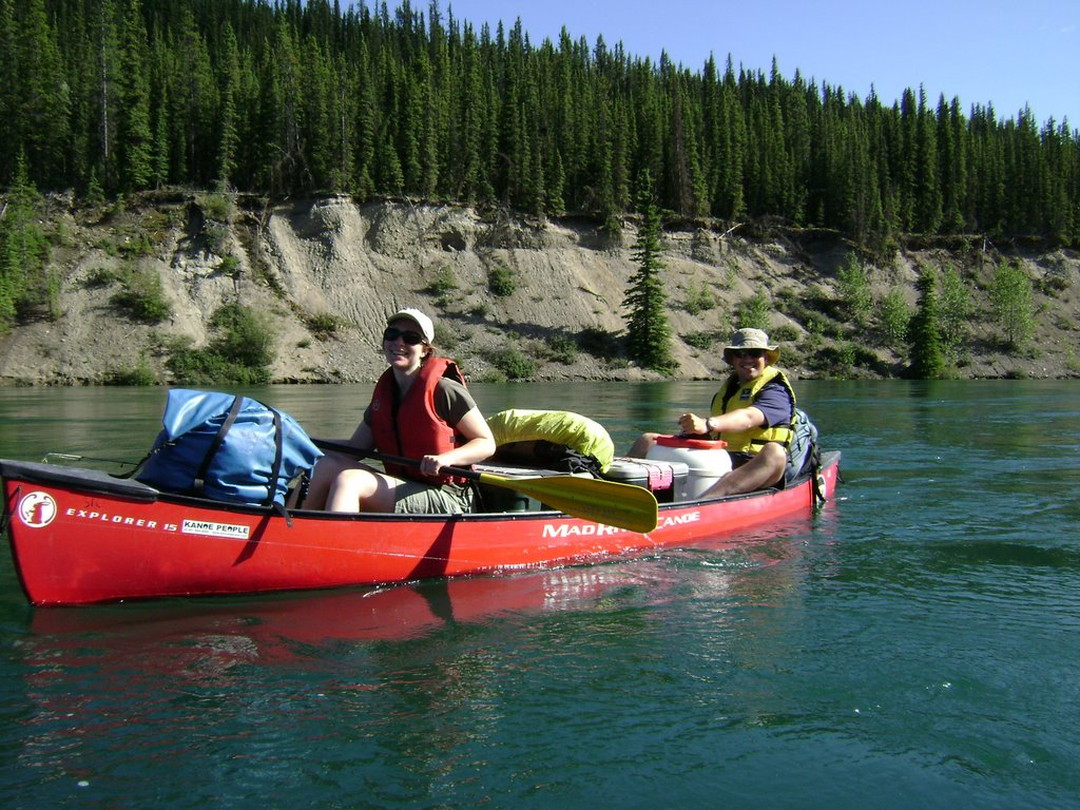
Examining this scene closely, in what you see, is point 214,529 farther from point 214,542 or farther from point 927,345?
point 927,345

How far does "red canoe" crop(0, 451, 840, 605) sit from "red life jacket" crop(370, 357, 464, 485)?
53 cm

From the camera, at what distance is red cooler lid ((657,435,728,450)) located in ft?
32.1

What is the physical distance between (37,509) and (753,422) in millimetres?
6694

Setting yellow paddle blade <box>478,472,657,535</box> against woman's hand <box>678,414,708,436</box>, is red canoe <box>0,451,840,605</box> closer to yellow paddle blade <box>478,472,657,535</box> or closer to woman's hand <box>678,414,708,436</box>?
yellow paddle blade <box>478,472,657,535</box>

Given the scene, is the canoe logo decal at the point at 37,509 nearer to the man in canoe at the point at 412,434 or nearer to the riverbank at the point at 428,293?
the man in canoe at the point at 412,434

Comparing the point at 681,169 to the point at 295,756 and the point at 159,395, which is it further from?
the point at 295,756

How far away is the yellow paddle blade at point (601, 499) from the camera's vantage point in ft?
25.6

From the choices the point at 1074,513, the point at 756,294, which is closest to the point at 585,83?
the point at 756,294

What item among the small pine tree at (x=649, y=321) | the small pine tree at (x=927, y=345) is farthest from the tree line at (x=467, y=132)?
the small pine tree at (x=927, y=345)

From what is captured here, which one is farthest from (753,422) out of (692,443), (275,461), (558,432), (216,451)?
(216,451)

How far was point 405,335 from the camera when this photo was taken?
7.02 meters

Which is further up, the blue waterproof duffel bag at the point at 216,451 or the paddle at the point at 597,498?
the blue waterproof duffel bag at the point at 216,451

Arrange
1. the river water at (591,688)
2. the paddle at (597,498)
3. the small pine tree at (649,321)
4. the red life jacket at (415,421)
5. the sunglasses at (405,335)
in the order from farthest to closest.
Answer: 1. the small pine tree at (649,321)
2. the paddle at (597,498)
3. the red life jacket at (415,421)
4. the sunglasses at (405,335)
5. the river water at (591,688)

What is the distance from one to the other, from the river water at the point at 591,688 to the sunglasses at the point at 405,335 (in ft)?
6.65
